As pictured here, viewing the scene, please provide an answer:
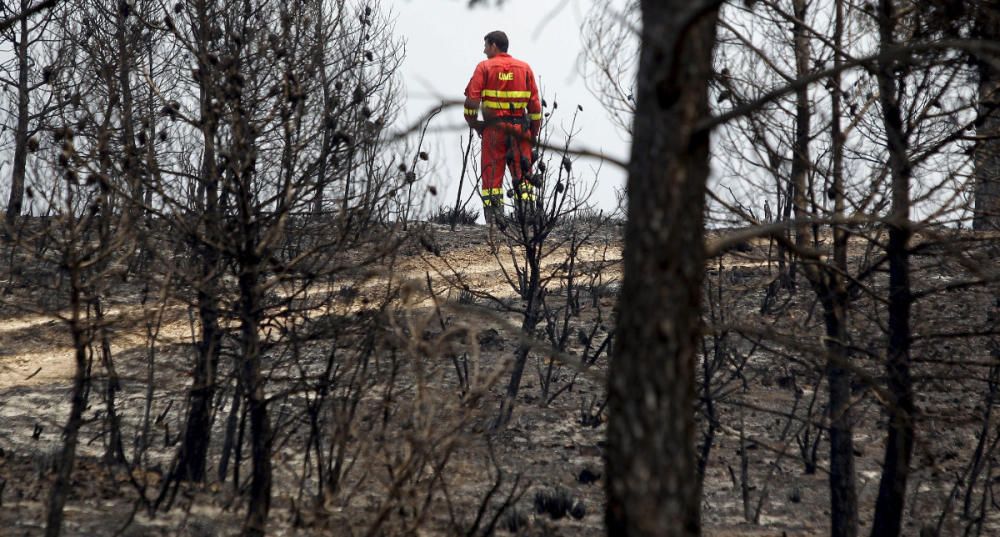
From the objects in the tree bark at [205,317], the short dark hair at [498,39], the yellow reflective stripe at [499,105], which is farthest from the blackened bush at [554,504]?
the short dark hair at [498,39]

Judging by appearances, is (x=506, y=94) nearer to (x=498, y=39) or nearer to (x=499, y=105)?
(x=499, y=105)

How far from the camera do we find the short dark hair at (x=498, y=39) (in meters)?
14.2

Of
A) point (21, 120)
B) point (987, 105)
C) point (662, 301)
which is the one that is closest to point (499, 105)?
point (21, 120)

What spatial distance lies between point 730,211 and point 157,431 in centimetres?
526

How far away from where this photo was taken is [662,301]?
2.82 meters

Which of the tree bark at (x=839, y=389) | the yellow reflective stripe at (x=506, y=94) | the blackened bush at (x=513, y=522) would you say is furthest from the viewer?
the yellow reflective stripe at (x=506, y=94)

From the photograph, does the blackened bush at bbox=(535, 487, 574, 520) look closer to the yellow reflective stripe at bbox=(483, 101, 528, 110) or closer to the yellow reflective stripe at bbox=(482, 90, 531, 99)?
the yellow reflective stripe at bbox=(483, 101, 528, 110)

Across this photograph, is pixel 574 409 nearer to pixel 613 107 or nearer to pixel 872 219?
pixel 613 107

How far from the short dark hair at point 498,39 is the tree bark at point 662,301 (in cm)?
1156

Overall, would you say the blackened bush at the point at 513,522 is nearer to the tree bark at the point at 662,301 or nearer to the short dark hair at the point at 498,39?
the tree bark at the point at 662,301

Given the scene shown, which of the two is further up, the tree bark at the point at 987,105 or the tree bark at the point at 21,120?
the tree bark at the point at 21,120

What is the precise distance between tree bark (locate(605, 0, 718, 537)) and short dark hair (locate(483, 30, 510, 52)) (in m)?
11.6

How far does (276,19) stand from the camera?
11.4 m

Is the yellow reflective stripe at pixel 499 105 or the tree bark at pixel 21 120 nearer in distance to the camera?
the yellow reflective stripe at pixel 499 105
